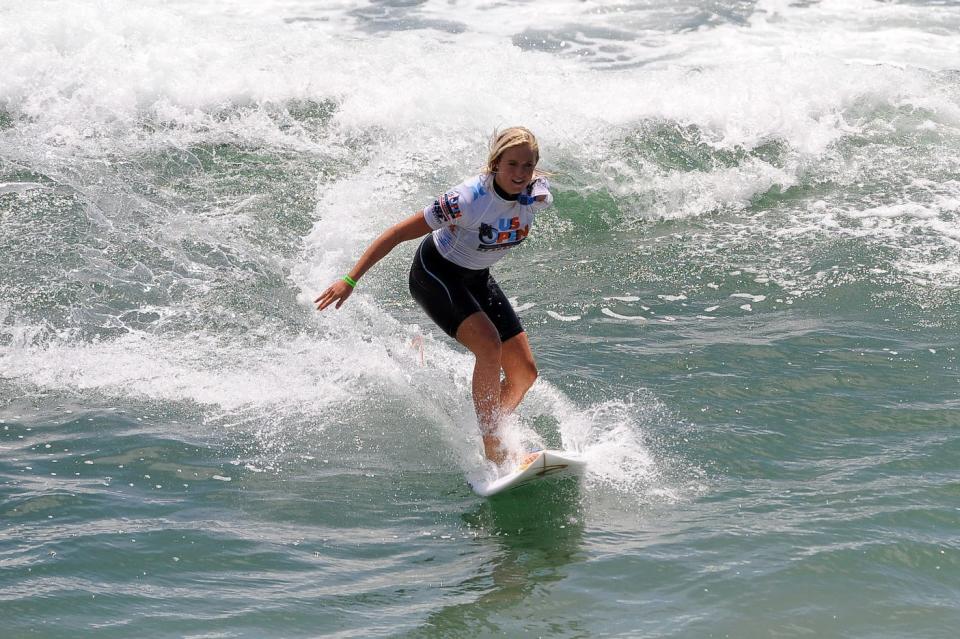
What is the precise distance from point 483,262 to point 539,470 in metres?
1.19

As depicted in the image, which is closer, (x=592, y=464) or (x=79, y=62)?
(x=592, y=464)

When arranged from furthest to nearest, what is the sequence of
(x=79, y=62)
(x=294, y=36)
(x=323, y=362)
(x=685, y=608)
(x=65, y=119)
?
(x=294, y=36), (x=79, y=62), (x=65, y=119), (x=323, y=362), (x=685, y=608)

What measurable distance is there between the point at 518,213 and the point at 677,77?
27.9 feet

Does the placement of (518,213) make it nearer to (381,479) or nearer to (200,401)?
(381,479)

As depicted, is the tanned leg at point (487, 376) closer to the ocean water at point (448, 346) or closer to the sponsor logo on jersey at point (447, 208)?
the ocean water at point (448, 346)

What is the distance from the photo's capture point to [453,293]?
5.76 m

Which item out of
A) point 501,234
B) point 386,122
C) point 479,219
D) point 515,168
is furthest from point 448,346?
point 386,122

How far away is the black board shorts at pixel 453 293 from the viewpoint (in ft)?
18.9

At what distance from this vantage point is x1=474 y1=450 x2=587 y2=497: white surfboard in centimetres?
533

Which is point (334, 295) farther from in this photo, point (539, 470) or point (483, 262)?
point (539, 470)

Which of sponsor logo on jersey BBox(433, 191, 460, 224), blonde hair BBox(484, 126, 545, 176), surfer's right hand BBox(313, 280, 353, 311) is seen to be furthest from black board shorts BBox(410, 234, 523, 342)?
blonde hair BBox(484, 126, 545, 176)

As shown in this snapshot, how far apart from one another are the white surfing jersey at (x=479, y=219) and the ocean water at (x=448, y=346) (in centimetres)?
102

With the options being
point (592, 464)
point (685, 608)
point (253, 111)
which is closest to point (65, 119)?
point (253, 111)

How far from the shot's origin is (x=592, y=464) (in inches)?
221
